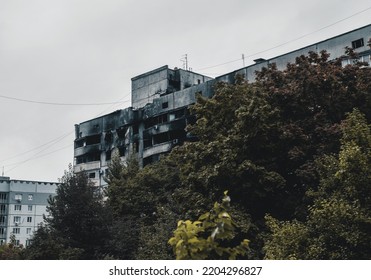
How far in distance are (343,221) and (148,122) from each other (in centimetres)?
4368

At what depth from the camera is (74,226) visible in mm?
29766

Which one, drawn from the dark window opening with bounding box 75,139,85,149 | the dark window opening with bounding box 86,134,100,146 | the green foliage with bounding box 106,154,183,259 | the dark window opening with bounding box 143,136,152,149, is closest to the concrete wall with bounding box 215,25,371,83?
the green foliage with bounding box 106,154,183,259

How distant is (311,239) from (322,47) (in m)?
29.6

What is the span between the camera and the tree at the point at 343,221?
15625 millimetres

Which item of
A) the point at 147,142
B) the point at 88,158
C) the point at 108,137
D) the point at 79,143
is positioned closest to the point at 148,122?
the point at 147,142

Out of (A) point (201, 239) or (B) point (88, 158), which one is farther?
(B) point (88, 158)

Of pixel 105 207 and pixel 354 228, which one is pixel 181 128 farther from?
pixel 354 228

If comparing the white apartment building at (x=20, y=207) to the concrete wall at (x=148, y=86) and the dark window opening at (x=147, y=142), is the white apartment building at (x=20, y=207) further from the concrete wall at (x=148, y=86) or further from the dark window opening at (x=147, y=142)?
the dark window opening at (x=147, y=142)

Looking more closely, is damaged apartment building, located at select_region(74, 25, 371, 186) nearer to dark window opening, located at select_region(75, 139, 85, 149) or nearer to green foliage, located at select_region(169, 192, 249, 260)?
dark window opening, located at select_region(75, 139, 85, 149)

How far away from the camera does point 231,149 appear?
72.6ft

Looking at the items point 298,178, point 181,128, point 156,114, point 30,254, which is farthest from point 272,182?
point 156,114

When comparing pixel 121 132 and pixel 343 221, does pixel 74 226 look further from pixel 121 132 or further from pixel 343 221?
pixel 121 132

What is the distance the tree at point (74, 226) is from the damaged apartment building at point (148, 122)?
19260 millimetres

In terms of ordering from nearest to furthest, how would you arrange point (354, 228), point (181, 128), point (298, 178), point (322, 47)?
point (354, 228) < point (298, 178) < point (322, 47) < point (181, 128)
